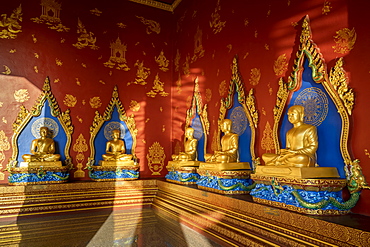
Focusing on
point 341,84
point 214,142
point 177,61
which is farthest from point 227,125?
point 177,61

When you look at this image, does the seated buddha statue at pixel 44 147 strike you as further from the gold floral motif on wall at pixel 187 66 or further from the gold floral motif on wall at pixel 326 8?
the gold floral motif on wall at pixel 326 8

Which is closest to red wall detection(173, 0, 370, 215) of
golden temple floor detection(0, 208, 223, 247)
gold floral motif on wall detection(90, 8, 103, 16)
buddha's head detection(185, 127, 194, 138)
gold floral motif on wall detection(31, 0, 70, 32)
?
buddha's head detection(185, 127, 194, 138)

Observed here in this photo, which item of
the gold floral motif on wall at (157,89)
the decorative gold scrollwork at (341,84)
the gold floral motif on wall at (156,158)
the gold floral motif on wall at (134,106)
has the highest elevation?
the gold floral motif on wall at (157,89)

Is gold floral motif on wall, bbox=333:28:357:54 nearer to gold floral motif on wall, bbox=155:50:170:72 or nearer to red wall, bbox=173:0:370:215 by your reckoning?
red wall, bbox=173:0:370:215

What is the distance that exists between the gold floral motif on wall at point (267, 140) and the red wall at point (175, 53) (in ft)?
0.36

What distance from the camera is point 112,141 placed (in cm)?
775

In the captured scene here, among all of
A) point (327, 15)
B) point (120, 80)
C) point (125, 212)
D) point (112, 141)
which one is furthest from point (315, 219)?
point (120, 80)

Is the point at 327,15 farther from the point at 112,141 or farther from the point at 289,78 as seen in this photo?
the point at 112,141

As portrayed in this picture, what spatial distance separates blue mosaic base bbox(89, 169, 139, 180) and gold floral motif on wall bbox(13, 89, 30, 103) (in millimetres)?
2509

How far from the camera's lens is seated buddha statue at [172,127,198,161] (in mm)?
6738

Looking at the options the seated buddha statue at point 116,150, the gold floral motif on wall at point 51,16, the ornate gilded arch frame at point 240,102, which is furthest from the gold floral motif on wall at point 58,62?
the ornate gilded arch frame at point 240,102

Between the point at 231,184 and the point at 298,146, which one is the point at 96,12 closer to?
the point at 231,184

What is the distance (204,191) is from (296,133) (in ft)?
6.66

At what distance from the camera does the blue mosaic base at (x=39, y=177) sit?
6.23 meters
